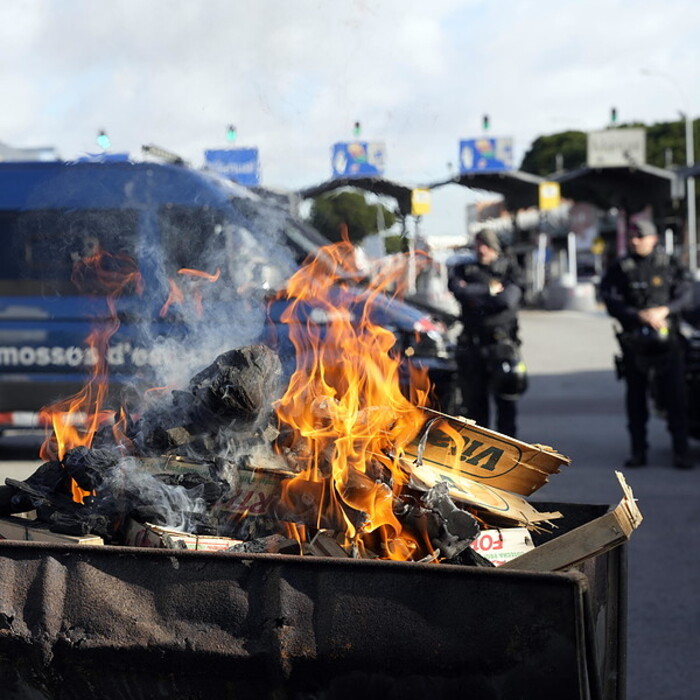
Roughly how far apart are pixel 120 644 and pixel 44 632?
186 mm

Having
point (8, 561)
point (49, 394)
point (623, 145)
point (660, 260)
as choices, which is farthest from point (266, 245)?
point (623, 145)

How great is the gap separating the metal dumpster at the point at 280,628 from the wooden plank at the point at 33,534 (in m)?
0.34

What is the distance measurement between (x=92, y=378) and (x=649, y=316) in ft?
14.5

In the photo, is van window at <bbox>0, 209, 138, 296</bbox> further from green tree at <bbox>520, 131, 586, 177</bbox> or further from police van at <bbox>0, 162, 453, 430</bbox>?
green tree at <bbox>520, 131, 586, 177</bbox>

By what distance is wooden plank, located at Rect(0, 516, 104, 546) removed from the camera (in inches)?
104

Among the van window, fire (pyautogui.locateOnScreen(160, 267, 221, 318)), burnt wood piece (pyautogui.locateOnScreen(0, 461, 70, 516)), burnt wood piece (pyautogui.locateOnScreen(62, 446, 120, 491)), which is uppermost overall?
the van window

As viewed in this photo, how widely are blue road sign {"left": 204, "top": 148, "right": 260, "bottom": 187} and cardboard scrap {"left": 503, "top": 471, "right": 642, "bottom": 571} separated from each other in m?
2.95

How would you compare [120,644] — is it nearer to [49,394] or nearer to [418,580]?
[418,580]

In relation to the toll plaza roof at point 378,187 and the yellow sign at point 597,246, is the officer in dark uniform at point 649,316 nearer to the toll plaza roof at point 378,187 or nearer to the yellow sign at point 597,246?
the toll plaza roof at point 378,187

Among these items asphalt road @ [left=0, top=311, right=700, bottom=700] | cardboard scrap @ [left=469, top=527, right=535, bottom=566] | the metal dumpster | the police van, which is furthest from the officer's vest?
the metal dumpster

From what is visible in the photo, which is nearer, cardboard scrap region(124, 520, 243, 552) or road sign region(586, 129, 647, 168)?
cardboard scrap region(124, 520, 243, 552)

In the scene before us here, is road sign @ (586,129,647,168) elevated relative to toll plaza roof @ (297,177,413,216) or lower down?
elevated

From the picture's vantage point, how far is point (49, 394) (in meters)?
8.28

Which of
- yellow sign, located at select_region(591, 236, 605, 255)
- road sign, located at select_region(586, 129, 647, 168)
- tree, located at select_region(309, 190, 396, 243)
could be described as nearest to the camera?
tree, located at select_region(309, 190, 396, 243)
